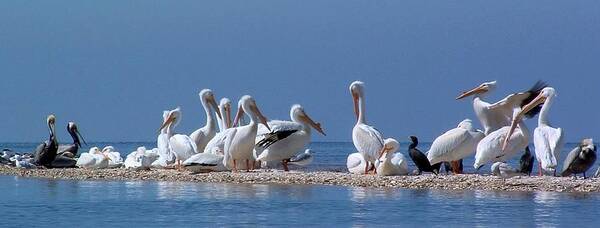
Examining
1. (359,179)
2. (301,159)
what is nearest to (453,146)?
(359,179)

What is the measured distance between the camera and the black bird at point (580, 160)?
13.4 m

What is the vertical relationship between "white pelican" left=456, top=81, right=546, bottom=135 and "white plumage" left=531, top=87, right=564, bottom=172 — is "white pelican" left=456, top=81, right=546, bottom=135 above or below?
above

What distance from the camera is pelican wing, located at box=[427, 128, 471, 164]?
14078 mm

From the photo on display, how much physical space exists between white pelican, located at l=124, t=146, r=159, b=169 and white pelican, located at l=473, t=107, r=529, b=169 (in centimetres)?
479

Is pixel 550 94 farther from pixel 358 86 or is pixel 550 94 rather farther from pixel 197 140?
pixel 197 140

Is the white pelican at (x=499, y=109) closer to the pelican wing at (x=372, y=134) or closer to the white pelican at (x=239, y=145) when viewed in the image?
the pelican wing at (x=372, y=134)

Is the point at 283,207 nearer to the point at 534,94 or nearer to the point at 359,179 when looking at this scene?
the point at 359,179

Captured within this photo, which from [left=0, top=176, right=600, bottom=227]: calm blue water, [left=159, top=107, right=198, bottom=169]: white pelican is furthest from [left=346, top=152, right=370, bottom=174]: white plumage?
[left=0, top=176, right=600, bottom=227]: calm blue water

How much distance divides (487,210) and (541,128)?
4.13m

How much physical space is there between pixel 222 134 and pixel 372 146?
8.79 feet

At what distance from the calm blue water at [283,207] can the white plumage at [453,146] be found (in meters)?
1.86

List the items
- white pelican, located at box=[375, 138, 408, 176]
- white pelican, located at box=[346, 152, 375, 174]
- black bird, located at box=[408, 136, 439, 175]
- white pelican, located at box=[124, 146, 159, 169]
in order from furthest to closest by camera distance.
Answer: white pelican, located at box=[124, 146, 159, 169] → white pelican, located at box=[346, 152, 375, 174] → black bird, located at box=[408, 136, 439, 175] → white pelican, located at box=[375, 138, 408, 176]

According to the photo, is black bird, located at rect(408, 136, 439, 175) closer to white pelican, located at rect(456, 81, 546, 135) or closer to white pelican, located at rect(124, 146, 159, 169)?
white pelican, located at rect(456, 81, 546, 135)

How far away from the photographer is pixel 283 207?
34.6 feet
